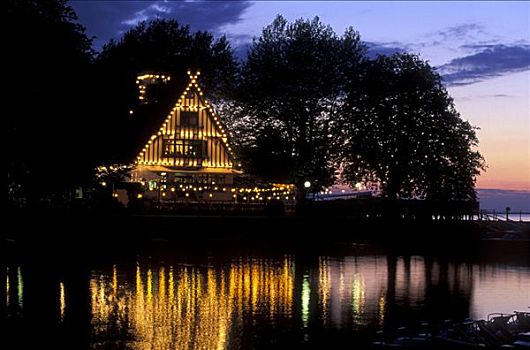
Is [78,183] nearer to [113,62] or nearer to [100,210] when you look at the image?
[100,210]

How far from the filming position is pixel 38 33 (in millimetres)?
48938

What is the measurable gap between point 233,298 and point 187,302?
85.3 inches

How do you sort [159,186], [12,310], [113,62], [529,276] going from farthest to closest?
[113,62] → [159,186] → [529,276] → [12,310]

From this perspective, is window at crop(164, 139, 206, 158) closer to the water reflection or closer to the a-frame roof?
the a-frame roof

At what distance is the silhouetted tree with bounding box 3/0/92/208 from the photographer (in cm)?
4756

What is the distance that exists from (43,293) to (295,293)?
921 cm

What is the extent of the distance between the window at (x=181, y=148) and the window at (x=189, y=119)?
1449 millimetres

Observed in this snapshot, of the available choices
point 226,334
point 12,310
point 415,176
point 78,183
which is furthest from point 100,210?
point 226,334

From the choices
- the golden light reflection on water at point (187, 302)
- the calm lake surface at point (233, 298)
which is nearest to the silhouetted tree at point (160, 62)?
the calm lake surface at point (233, 298)

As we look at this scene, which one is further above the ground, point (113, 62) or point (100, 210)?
point (113, 62)

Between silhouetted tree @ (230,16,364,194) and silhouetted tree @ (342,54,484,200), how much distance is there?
3.51 meters

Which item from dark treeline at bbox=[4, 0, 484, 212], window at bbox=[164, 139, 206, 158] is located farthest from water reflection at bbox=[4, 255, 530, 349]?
window at bbox=[164, 139, 206, 158]

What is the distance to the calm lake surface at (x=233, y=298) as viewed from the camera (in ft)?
75.9

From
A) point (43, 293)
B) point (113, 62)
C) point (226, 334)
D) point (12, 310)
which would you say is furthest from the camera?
point (113, 62)
